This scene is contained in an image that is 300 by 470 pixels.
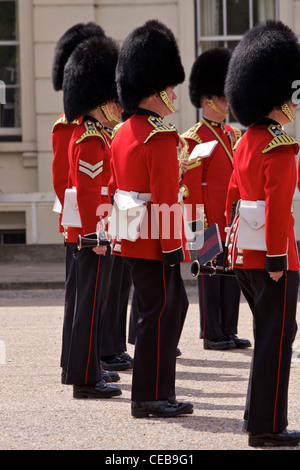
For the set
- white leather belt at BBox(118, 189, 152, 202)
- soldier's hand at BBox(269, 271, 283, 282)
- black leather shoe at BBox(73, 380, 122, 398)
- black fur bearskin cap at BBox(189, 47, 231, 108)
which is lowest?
black leather shoe at BBox(73, 380, 122, 398)

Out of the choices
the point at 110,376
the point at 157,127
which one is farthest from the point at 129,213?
the point at 110,376

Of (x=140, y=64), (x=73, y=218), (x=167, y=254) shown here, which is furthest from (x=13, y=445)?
(x=140, y=64)

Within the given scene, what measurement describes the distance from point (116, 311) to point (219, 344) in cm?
87

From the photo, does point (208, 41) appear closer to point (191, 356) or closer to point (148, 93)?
point (191, 356)

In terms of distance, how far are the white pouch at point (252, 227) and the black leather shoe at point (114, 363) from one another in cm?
210

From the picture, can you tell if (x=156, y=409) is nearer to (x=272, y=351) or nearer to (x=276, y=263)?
(x=272, y=351)

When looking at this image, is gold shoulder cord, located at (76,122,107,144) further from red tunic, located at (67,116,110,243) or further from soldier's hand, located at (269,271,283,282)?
soldier's hand, located at (269,271,283,282)

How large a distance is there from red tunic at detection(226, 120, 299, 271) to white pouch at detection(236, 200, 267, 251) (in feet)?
0.12

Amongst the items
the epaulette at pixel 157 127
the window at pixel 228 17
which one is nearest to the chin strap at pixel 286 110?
the epaulette at pixel 157 127

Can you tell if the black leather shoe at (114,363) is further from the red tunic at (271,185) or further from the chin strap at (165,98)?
the red tunic at (271,185)

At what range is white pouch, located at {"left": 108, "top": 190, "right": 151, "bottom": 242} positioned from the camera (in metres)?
4.62

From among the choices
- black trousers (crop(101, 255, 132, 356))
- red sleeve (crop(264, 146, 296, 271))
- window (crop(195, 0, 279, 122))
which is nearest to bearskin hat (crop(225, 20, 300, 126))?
red sleeve (crop(264, 146, 296, 271))

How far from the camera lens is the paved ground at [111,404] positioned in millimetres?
4259

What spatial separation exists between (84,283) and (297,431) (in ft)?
4.95
